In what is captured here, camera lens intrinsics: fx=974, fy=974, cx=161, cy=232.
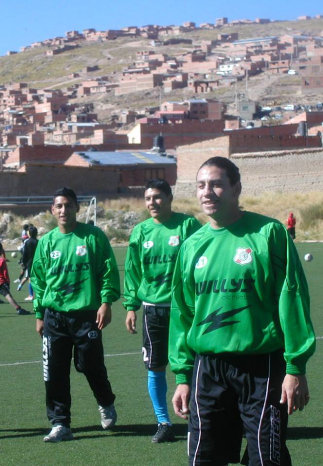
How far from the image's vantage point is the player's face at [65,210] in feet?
26.5

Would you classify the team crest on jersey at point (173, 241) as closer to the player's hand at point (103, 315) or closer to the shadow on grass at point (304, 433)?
the player's hand at point (103, 315)

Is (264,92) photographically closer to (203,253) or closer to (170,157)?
(170,157)

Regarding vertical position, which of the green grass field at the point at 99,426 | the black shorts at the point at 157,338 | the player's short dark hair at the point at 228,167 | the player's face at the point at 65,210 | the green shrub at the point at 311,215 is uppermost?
the player's short dark hair at the point at 228,167

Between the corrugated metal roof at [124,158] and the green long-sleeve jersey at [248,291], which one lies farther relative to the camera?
the corrugated metal roof at [124,158]

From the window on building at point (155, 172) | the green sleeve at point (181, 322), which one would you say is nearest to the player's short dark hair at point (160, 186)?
the green sleeve at point (181, 322)

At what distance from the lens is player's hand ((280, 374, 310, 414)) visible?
4.82 metres

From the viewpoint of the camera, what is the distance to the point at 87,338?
802 cm

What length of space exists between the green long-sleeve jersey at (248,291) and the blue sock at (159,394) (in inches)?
101

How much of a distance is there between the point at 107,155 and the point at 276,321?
69.1 m

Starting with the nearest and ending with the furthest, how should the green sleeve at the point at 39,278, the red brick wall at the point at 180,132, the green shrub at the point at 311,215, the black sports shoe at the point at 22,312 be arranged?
1. the green sleeve at the point at 39,278
2. the black sports shoe at the point at 22,312
3. the green shrub at the point at 311,215
4. the red brick wall at the point at 180,132

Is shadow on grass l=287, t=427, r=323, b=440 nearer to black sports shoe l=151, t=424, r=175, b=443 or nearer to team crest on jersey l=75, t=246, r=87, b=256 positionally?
black sports shoe l=151, t=424, r=175, b=443

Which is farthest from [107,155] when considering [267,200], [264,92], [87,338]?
[264,92]

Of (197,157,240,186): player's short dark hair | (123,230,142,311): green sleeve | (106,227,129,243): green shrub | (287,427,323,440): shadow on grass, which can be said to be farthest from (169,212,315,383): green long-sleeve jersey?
(106,227,129,243): green shrub

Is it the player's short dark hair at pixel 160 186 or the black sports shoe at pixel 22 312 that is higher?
the player's short dark hair at pixel 160 186
